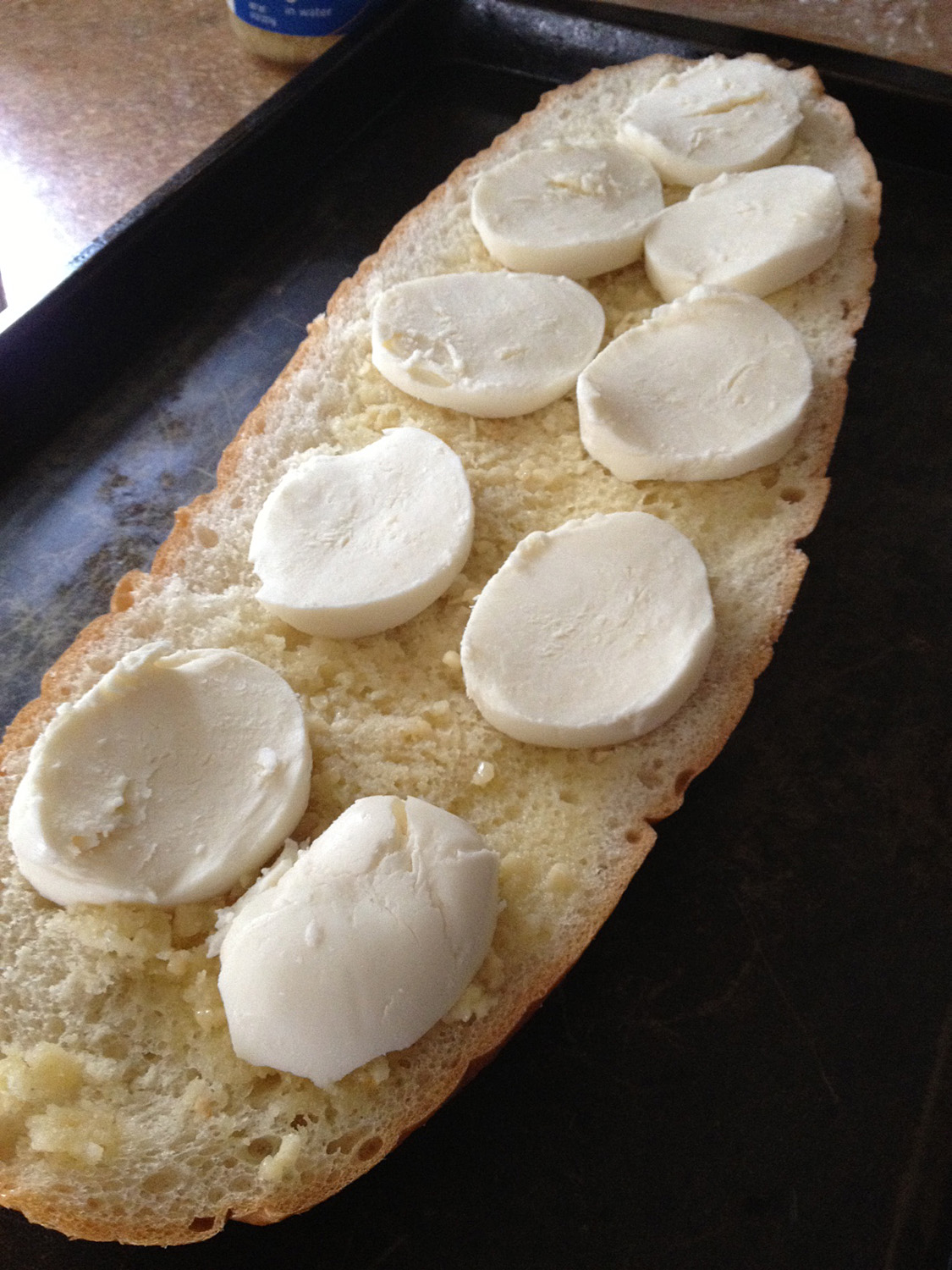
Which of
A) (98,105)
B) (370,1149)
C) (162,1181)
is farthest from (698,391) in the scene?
(98,105)

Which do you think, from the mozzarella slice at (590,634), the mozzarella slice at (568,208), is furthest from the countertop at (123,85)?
the mozzarella slice at (590,634)

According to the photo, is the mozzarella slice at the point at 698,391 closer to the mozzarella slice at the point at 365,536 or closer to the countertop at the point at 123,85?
the mozzarella slice at the point at 365,536

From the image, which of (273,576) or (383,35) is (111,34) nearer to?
(383,35)

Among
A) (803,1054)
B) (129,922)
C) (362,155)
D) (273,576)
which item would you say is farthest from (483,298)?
(803,1054)

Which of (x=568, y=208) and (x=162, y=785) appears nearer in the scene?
(x=162, y=785)

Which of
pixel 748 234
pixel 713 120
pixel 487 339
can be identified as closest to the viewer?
pixel 487 339

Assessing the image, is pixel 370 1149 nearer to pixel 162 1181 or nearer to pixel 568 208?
pixel 162 1181

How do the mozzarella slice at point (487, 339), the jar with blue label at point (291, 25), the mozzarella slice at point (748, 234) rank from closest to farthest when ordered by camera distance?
the mozzarella slice at point (487, 339), the mozzarella slice at point (748, 234), the jar with blue label at point (291, 25)
